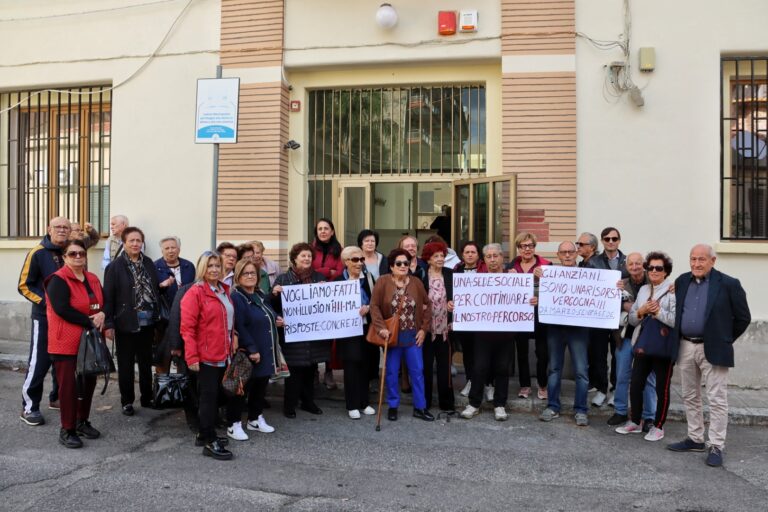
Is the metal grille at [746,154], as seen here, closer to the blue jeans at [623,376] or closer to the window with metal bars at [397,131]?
the blue jeans at [623,376]

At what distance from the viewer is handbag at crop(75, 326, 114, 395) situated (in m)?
5.48

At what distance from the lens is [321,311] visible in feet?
21.2

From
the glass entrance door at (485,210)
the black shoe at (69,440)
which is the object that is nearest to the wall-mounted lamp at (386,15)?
the glass entrance door at (485,210)

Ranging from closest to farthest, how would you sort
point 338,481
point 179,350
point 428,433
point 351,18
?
1. point 338,481
2. point 179,350
3. point 428,433
4. point 351,18

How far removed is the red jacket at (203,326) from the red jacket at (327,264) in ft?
6.10

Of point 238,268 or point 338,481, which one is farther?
point 238,268

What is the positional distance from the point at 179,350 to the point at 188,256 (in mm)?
3792

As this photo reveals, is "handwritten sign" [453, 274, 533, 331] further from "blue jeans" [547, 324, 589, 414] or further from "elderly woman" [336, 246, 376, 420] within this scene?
"elderly woman" [336, 246, 376, 420]

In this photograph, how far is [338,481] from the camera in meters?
4.82

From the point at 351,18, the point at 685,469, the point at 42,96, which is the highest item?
the point at 351,18


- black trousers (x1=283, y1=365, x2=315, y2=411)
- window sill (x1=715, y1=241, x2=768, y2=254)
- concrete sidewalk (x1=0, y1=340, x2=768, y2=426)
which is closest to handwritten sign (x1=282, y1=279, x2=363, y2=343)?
black trousers (x1=283, y1=365, x2=315, y2=411)

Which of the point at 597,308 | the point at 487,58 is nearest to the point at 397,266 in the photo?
the point at 597,308

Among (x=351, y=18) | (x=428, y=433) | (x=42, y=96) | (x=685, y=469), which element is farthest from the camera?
(x=42, y=96)

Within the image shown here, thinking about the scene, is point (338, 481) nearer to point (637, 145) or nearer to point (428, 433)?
point (428, 433)
